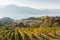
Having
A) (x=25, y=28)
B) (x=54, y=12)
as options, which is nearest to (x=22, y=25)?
(x=25, y=28)

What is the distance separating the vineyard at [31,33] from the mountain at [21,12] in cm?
65

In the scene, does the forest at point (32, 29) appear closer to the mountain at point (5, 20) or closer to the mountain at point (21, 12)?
the mountain at point (5, 20)

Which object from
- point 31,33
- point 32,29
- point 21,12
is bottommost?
point 31,33

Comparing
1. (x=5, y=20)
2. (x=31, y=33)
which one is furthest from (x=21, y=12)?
(x=31, y=33)

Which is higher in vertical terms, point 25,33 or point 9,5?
point 9,5

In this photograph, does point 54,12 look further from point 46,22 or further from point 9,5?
point 9,5

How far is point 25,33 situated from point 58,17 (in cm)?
135

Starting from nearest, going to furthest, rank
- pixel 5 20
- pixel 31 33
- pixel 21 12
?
1. pixel 31 33
2. pixel 5 20
3. pixel 21 12

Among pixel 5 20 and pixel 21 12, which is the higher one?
pixel 21 12

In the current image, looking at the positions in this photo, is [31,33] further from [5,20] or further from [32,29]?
[5,20]

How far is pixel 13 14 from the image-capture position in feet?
27.0

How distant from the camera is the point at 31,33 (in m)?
7.81

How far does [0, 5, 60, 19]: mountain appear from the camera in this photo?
825cm

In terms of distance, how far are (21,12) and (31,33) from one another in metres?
1.00
